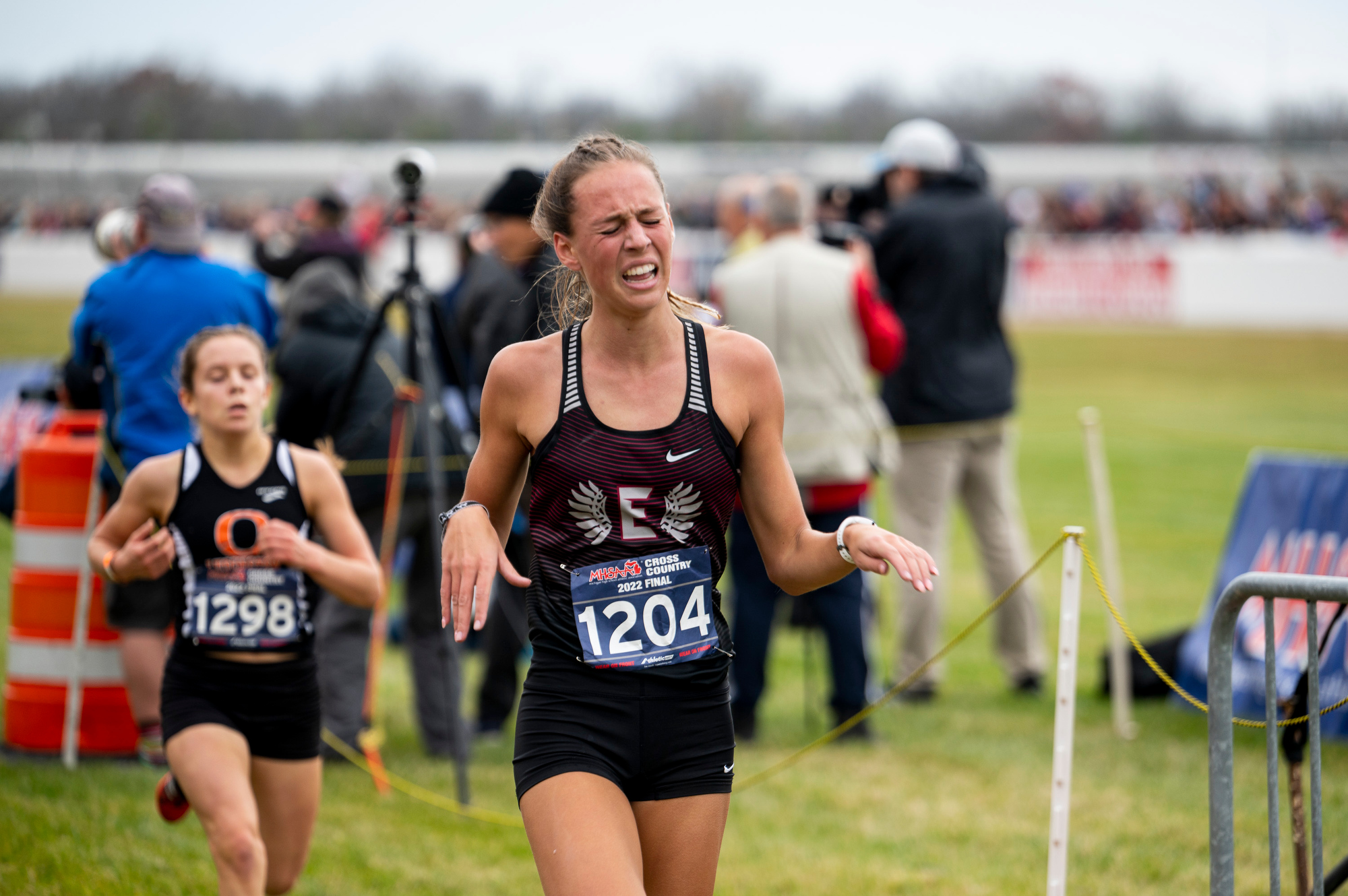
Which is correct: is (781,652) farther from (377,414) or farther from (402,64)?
(402,64)

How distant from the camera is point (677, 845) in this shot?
8.96 ft

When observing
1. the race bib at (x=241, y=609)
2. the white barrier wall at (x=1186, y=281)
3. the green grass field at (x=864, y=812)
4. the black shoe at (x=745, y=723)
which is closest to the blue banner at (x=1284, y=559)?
the green grass field at (x=864, y=812)

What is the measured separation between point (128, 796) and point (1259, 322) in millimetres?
27710

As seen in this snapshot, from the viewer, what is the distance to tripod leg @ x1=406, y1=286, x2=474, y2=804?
5336 millimetres

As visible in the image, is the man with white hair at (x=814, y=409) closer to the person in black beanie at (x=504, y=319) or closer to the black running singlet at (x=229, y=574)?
the person in black beanie at (x=504, y=319)

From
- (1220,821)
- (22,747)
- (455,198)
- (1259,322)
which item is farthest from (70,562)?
(455,198)

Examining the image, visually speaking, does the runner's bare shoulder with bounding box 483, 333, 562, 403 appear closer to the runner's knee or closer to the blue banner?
the runner's knee

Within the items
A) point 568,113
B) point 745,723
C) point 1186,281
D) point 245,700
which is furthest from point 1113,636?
point 568,113

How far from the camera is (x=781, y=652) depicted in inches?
338

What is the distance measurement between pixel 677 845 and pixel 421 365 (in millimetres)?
3319

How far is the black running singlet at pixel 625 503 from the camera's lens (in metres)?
2.71

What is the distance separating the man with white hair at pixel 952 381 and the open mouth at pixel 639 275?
15.9ft

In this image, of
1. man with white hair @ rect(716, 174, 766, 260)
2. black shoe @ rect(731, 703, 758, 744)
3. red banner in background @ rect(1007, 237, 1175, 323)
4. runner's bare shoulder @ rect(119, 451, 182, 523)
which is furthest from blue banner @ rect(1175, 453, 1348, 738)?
red banner in background @ rect(1007, 237, 1175, 323)

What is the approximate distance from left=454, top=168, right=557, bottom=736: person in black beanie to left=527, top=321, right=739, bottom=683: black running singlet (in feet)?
11.3
